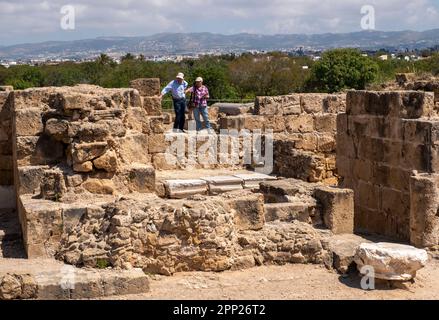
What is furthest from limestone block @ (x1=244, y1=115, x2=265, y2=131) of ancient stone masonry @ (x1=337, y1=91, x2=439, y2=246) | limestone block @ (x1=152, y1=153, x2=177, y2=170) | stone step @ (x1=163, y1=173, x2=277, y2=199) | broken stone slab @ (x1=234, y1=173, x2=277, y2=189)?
ancient stone masonry @ (x1=337, y1=91, x2=439, y2=246)

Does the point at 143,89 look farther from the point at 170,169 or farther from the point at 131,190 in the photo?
the point at 131,190

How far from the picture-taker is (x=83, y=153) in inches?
301

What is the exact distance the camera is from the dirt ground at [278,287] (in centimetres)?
653

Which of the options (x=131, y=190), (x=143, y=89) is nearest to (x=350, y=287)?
(x=131, y=190)

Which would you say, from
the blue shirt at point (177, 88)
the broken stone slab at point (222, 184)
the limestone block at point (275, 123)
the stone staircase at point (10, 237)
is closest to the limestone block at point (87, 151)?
the stone staircase at point (10, 237)

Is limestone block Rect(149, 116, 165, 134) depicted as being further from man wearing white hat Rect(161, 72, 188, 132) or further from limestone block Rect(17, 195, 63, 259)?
limestone block Rect(17, 195, 63, 259)

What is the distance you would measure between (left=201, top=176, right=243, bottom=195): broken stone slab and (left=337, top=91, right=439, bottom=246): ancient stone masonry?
1.57 m

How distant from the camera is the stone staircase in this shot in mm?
7531

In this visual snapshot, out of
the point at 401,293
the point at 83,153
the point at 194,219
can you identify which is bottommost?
the point at 401,293

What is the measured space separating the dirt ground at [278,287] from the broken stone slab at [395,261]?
143 mm

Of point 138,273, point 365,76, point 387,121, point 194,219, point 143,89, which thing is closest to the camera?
point 138,273

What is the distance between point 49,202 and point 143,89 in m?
5.51

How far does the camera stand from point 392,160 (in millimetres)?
9047
